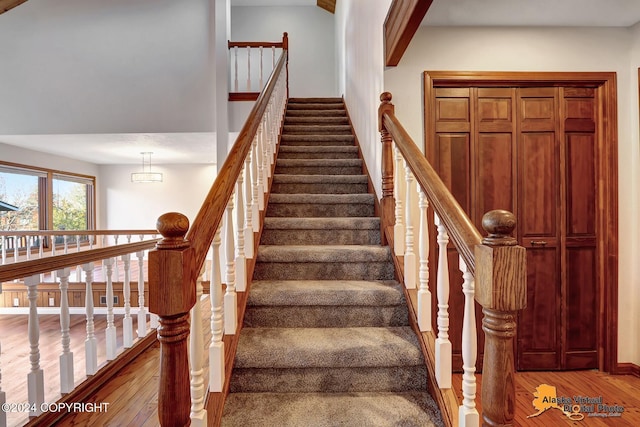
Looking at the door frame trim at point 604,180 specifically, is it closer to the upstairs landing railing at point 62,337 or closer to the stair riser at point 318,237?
the stair riser at point 318,237

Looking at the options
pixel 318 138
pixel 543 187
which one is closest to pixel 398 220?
pixel 543 187

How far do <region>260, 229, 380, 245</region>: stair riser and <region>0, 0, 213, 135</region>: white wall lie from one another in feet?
8.31

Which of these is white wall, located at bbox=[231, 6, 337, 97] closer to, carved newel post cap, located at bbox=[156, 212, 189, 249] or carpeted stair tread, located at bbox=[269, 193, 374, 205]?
carpeted stair tread, located at bbox=[269, 193, 374, 205]

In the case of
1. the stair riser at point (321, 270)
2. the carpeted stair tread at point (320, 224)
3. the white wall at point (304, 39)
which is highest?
the white wall at point (304, 39)

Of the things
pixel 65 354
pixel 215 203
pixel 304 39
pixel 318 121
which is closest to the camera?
pixel 215 203

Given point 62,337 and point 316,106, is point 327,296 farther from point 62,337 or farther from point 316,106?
point 316,106

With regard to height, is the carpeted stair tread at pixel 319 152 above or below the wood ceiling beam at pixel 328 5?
below

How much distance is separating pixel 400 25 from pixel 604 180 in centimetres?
184

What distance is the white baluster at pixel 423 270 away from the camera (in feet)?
4.67

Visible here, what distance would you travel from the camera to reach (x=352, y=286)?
1756mm

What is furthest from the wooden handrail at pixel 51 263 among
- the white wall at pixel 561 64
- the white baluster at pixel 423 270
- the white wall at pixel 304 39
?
the white wall at pixel 304 39

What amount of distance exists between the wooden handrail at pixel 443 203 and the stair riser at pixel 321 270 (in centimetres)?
67

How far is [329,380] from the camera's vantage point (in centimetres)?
140

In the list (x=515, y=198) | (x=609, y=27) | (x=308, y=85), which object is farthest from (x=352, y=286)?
(x=308, y=85)
